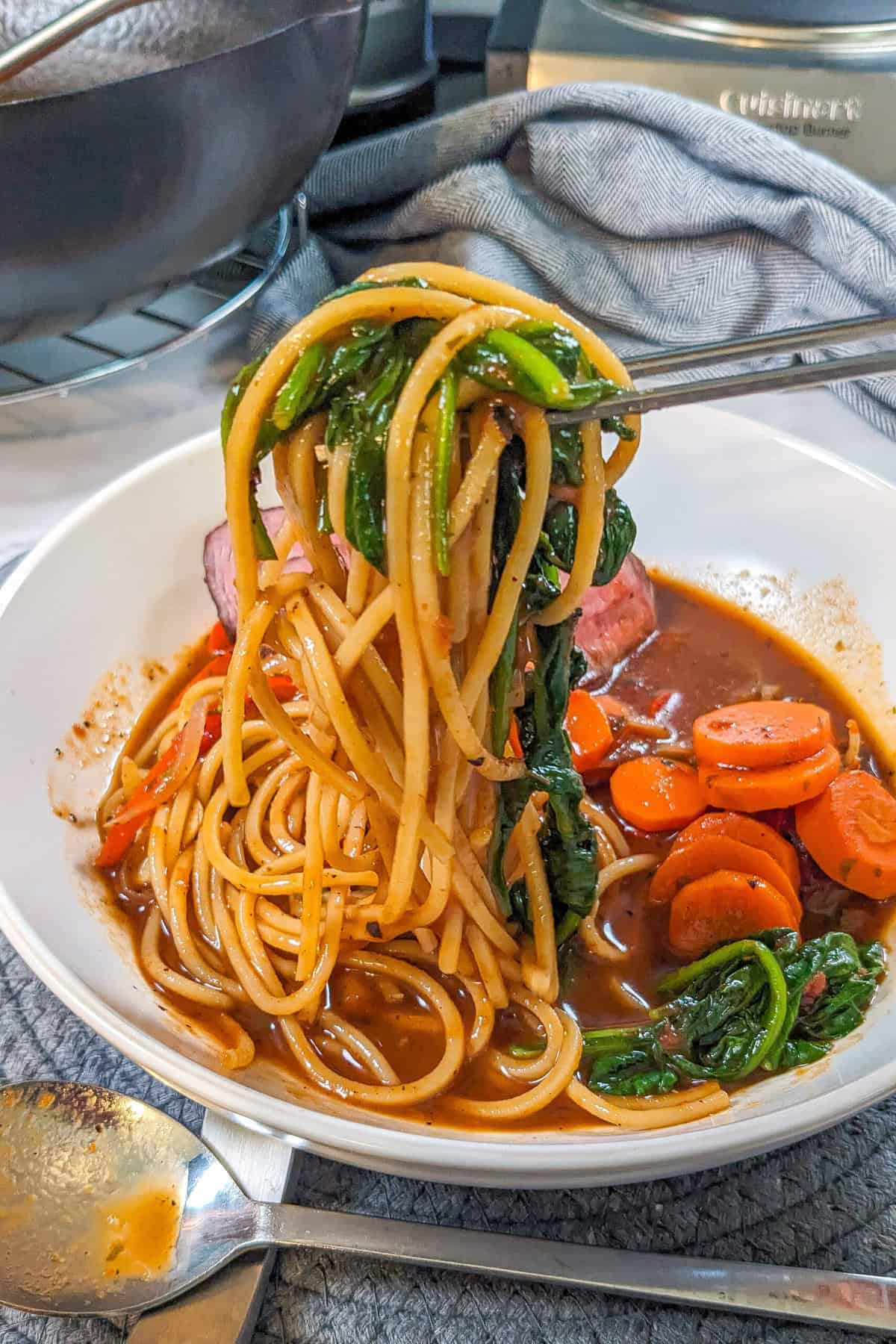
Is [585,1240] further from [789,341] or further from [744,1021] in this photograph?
[789,341]

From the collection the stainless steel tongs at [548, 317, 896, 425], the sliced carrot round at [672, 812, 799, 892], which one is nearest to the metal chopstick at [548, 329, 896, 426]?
the stainless steel tongs at [548, 317, 896, 425]

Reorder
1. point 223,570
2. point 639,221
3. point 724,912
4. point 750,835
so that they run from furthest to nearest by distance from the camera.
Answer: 1. point 639,221
2. point 223,570
3. point 750,835
4. point 724,912

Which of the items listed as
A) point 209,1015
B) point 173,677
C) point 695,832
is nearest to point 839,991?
point 695,832

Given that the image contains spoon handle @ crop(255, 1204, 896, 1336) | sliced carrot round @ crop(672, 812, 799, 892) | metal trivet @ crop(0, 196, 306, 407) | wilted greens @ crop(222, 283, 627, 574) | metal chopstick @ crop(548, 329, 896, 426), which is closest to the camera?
metal chopstick @ crop(548, 329, 896, 426)

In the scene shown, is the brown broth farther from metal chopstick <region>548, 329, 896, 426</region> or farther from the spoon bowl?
metal chopstick <region>548, 329, 896, 426</region>

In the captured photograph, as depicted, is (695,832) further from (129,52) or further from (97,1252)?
(129,52)

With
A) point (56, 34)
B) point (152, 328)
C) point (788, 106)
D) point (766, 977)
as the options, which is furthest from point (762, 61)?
point (766, 977)
